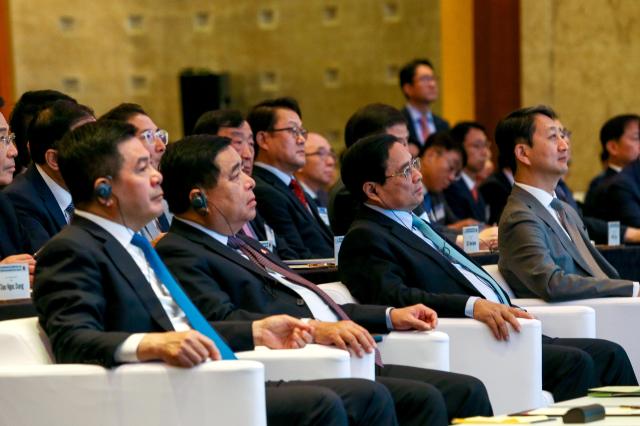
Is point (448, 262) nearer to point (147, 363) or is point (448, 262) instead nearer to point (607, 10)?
point (147, 363)

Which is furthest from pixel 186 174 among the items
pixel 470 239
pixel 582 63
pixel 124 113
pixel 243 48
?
pixel 243 48

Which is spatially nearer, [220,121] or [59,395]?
[59,395]

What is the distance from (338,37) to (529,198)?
8115 mm

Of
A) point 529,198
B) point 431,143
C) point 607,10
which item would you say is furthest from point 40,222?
point 607,10

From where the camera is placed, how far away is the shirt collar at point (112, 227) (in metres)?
3.84

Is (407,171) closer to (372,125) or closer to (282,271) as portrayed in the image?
(282,271)

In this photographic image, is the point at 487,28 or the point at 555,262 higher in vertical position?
the point at 487,28

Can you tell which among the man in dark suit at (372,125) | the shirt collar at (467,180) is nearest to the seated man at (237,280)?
the man in dark suit at (372,125)

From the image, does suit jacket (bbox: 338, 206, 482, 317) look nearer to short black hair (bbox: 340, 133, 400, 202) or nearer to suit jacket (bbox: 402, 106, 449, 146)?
short black hair (bbox: 340, 133, 400, 202)

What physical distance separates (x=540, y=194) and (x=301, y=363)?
6.45 feet

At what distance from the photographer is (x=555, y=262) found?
18.1 ft

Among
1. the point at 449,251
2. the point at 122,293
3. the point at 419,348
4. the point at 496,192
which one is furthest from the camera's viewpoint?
the point at 496,192

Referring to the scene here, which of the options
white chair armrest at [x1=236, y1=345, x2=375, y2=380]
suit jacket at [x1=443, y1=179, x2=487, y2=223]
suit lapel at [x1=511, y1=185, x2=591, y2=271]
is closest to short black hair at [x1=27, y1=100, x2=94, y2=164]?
white chair armrest at [x1=236, y1=345, x2=375, y2=380]

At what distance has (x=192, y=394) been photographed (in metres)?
3.57
